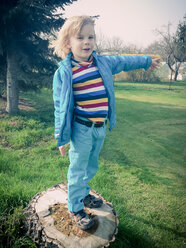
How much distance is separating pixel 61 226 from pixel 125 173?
1681 millimetres

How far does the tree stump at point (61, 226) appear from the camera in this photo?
162 cm

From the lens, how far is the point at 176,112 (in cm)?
720

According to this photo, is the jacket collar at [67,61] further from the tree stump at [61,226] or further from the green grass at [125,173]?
the green grass at [125,173]

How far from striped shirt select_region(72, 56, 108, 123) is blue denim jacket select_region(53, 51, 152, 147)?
0.07m

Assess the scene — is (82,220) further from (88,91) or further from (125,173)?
(125,173)

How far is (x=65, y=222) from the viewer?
181cm

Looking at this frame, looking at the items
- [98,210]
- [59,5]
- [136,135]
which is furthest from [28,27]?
[98,210]

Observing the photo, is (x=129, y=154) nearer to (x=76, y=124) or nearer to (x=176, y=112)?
(x=76, y=124)

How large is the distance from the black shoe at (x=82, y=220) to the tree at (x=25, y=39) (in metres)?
4.04

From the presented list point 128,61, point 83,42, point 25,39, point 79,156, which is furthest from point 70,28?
point 25,39

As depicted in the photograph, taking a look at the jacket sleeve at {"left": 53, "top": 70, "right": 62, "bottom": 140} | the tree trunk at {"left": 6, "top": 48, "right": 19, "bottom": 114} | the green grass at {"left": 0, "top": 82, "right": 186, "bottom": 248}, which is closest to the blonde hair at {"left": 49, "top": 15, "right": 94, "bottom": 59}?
the jacket sleeve at {"left": 53, "top": 70, "right": 62, "bottom": 140}

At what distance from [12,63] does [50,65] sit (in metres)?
1.01

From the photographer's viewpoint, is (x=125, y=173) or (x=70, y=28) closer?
(x=70, y=28)

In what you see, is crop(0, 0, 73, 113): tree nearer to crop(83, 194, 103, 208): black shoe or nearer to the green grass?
the green grass
